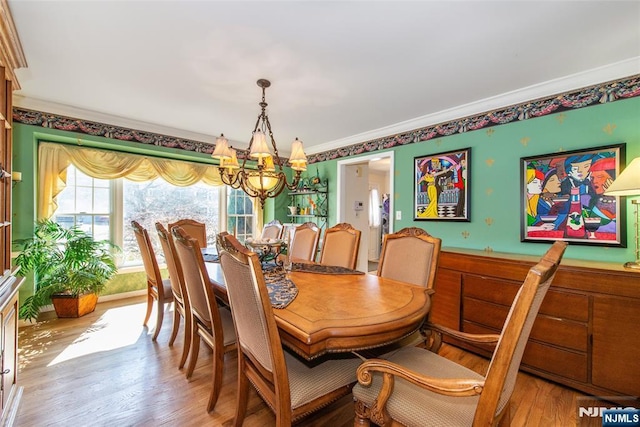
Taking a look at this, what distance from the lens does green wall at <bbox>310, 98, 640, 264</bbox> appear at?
209 centimetres

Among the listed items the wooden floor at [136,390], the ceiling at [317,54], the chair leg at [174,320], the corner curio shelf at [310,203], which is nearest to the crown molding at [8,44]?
the ceiling at [317,54]

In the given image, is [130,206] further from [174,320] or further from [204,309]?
[204,309]

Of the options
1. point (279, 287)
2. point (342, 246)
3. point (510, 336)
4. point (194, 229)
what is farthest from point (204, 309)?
point (194, 229)

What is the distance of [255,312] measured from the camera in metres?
1.08

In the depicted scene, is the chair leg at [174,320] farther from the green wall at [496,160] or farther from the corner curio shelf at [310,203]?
the corner curio shelf at [310,203]

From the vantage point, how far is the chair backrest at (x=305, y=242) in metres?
2.83

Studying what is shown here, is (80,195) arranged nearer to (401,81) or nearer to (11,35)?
(11,35)

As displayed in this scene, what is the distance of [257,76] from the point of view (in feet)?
7.48

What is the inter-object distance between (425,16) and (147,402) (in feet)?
9.69

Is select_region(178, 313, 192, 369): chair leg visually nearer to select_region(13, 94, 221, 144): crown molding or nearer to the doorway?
the doorway

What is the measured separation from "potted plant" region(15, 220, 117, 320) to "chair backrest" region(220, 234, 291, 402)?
2.82 meters

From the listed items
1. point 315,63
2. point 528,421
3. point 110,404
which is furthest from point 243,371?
point 315,63

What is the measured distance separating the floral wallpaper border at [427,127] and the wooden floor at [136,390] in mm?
2266

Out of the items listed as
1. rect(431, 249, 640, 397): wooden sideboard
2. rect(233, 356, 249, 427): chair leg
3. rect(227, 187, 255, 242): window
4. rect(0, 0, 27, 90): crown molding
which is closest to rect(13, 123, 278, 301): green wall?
rect(0, 0, 27, 90): crown molding
